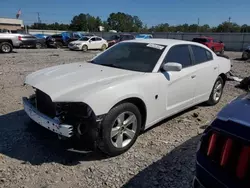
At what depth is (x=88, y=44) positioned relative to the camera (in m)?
23.9

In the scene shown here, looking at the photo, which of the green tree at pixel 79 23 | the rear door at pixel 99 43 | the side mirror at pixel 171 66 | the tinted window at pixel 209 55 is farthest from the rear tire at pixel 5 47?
the green tree at pixel 79 23

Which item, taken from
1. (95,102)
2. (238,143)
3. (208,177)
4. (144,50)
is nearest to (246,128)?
(238,143)

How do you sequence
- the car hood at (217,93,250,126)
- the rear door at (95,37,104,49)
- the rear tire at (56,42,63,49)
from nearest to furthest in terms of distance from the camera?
the car hood at (217,93,250,126) < the rear door at (95,37,104,49) < the rear tire at (56,42,63,49)

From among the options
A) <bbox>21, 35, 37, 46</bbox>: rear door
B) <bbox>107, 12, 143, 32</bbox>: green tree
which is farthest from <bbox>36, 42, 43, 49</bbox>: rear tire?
<bbox>107, 12, 143, 32</bbox>: green tree

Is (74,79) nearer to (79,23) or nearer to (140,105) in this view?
(140,105)

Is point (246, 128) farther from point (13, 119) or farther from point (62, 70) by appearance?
point (13, 119)

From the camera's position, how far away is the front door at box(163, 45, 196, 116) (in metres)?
4.02

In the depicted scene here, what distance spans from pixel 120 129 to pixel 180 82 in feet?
4.94

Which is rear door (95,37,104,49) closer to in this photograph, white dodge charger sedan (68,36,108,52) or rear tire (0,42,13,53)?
white dodge charger sedan (68,36,108,52)

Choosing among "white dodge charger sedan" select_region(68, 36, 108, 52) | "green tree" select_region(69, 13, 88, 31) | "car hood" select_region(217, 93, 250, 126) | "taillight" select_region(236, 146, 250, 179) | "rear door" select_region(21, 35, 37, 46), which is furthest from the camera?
"green tree" select_region(69, 13, 88, 31)

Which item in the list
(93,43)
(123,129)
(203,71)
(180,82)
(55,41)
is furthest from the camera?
(55,41)

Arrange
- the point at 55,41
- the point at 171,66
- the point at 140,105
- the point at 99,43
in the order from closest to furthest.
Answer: the point at 140,105 → the point at 171,66 → the point at 99,43 → the point at 55,41

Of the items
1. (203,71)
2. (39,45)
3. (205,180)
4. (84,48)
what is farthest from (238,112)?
(39,45)

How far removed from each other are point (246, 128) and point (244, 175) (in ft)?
0.97
